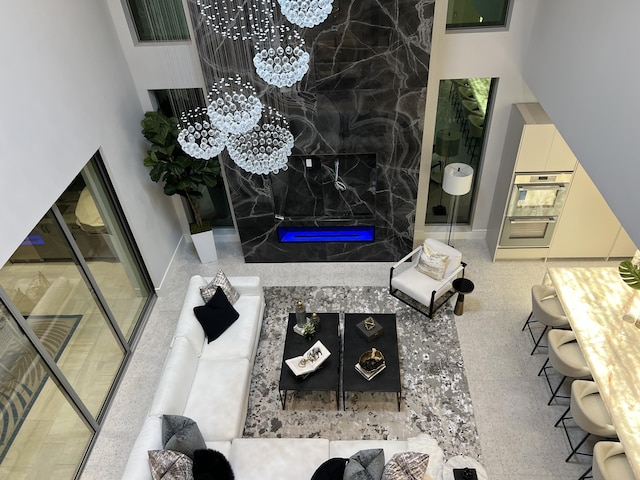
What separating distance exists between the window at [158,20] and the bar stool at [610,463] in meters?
6.82

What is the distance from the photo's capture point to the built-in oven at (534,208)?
7046 millimetres

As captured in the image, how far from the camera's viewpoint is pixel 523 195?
7176mm

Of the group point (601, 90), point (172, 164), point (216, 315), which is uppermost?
point (601, 90)

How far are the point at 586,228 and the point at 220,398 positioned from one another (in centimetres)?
568

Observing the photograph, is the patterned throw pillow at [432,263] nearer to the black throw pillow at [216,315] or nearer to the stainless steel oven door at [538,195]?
the stainless steel oven door at [538,195]

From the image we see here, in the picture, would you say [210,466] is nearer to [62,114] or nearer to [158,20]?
[62,114]

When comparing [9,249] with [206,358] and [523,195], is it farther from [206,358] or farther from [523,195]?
[523,195]

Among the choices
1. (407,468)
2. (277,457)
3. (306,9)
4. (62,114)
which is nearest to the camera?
(306,9)

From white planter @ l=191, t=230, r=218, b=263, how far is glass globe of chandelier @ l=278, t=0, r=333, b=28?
465 centimetres

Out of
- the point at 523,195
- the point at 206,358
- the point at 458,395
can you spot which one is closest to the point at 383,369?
the point at 458,395

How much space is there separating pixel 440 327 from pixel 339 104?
11.0 feet

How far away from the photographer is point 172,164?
7.03 m

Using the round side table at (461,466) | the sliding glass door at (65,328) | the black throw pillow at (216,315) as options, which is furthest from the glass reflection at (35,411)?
the round side table at (461,466)

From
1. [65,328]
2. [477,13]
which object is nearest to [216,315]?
[65,328]
